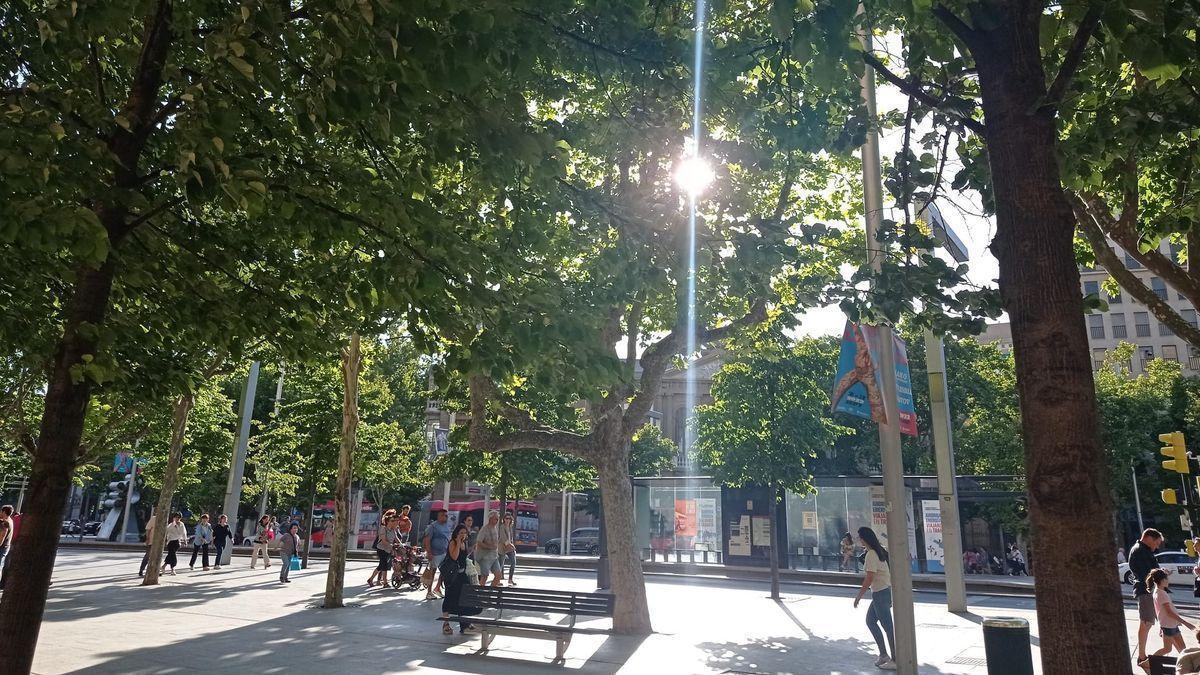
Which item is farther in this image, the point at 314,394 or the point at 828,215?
the point at 314,394

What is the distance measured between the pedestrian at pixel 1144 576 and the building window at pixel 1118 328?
228 feet

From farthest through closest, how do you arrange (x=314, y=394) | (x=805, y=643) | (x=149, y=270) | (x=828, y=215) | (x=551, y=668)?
(x=314, y=394) → (x=828, y=215) → (x=805, y=643) → (x=551, y=668) → (x=149, y=270)

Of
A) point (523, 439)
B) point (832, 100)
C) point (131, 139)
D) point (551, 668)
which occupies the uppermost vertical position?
point (832, 100)

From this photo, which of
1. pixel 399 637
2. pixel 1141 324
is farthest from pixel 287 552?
pixel 1141 324

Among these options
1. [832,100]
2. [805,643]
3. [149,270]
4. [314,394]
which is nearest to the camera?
[149,270]

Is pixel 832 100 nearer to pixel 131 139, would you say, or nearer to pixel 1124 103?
pixel 1124 103

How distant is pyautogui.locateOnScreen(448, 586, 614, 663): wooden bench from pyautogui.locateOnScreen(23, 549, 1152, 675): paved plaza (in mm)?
315

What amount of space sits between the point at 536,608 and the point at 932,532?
19558mm

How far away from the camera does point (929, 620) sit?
1445 cm

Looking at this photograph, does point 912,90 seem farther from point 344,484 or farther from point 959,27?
point 344,484

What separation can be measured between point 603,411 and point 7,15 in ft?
28.4

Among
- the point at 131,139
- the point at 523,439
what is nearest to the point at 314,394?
the point at 523,439

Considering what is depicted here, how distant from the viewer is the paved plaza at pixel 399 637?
918 cm

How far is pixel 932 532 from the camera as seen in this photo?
1014 inches
